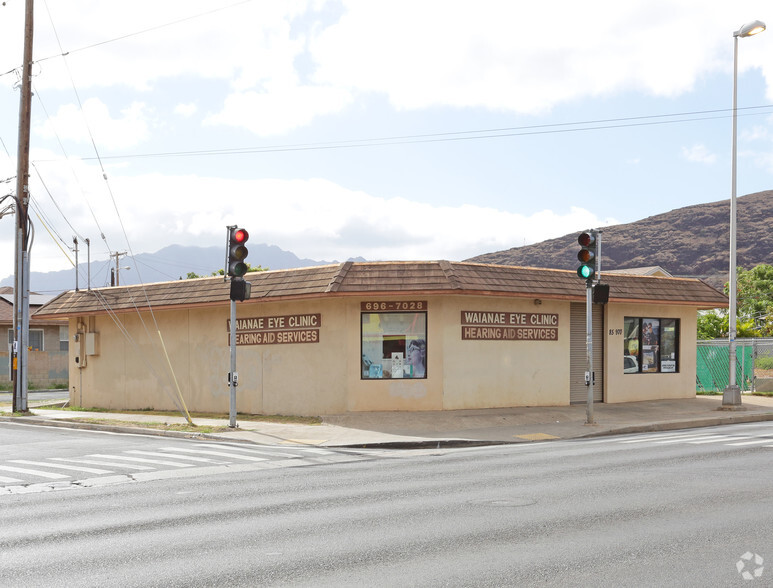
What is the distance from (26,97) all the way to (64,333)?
2476cm

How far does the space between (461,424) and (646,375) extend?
885cm

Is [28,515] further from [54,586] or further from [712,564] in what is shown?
[712,564]

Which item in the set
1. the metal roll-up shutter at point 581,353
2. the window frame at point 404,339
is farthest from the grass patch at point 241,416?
the metal roll-up shutter at point 581,353

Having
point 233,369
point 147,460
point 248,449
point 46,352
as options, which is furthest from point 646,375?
point 46,352

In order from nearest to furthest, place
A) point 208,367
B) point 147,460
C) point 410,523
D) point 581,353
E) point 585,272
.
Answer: point 410,523 < point 147,460 < point 585,272 < point 581,353 < point 208,367

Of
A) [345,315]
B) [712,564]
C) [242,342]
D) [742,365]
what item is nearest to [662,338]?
[742,365]

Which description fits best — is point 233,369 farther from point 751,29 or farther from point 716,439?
point 751,29

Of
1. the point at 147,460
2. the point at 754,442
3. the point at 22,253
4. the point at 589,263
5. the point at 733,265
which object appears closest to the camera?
the point at 147,460

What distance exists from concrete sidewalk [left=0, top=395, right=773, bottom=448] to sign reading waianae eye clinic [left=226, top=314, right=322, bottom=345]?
101 inches

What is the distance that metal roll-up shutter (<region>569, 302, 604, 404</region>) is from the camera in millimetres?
23953

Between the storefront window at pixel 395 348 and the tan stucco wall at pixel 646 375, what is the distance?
6664mm

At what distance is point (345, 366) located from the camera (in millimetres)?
21328

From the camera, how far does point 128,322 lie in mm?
27172

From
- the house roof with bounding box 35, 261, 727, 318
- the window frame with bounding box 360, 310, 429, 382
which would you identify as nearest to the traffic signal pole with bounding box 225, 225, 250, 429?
the house roof with bounding box 35, 261, 727, 318
